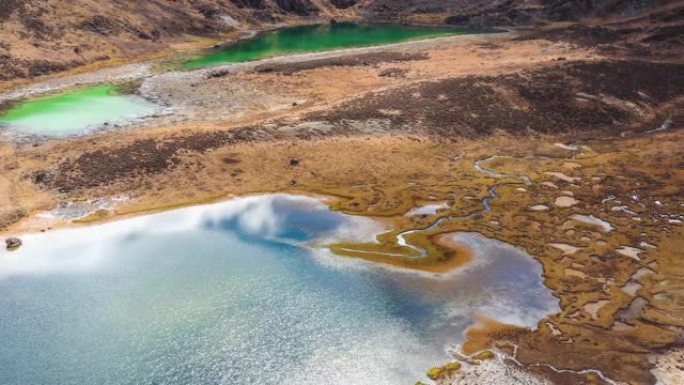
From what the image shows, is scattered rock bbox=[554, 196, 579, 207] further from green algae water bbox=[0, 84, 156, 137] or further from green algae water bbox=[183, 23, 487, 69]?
green algae water bbox=[183, 23, 487, 69]

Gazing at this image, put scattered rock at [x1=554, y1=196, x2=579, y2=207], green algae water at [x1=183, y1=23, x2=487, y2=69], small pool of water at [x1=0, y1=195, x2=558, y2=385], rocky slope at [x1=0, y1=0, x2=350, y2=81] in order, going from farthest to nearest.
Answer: green algae water at [x1=183, y1=23, x2=487, y2=69] < rocky slope at [x1=0, y1=0, x2=350, y2=81] < scattered rock at [x1=554, y1=196, x2=579, y2=207] < small pool of water at [x1=0, y1=195, x2=558, y2=385]

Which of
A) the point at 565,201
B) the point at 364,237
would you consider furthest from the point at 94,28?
the point at 565,201

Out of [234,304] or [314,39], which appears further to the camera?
[314,39]

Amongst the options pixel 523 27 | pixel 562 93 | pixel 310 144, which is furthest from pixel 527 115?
pixel 523 27

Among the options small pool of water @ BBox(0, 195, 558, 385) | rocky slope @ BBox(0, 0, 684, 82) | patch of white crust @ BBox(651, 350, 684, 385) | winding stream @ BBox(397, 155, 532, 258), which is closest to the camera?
patch of white crust @ BBox(651, 350, 684, 385)

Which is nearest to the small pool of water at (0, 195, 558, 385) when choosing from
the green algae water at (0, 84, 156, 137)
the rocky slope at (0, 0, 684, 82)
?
the green algae water at (0, 84, 156, 137)

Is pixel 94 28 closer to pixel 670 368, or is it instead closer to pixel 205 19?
pixel 205 19

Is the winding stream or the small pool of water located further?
the winding stream
